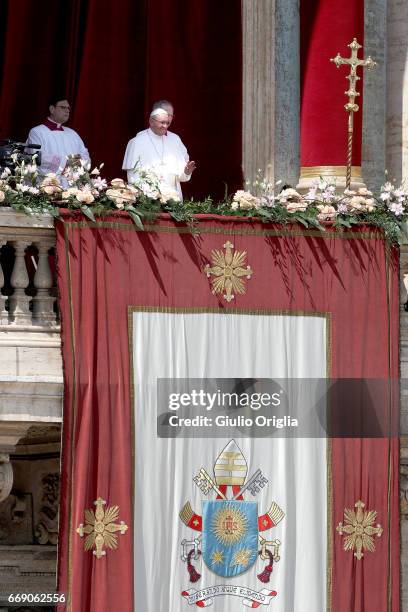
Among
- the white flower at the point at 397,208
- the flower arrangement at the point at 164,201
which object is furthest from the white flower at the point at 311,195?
the white flower at the point at 397,208

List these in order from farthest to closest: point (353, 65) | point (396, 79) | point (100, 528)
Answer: point (396, 79), point (353, 65), point (100, 528)

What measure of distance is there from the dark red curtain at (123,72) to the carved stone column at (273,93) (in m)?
1.26

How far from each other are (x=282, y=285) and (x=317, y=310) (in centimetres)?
38

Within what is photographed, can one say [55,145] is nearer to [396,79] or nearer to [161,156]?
[161,156]

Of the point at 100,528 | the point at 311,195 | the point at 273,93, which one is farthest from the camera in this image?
the point at 273,93

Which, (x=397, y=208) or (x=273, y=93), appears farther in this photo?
(x=273, y=93)

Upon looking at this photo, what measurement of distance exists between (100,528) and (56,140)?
4.30 metres

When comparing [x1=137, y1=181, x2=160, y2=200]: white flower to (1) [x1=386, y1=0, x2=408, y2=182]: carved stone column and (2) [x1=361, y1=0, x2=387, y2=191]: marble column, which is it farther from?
(1) [x1=386, y1=0, x2=408, y2=182]: carved stone column

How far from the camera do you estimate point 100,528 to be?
18.3 m

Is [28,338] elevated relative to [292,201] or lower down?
lower down

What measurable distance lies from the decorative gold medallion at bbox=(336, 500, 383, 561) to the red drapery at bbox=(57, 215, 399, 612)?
6 centimetres

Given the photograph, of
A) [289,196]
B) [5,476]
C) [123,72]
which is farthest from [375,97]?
[5,476]

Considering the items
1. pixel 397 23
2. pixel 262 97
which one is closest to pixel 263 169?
pixel 262 97

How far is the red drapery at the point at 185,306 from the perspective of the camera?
1831 centimetres
